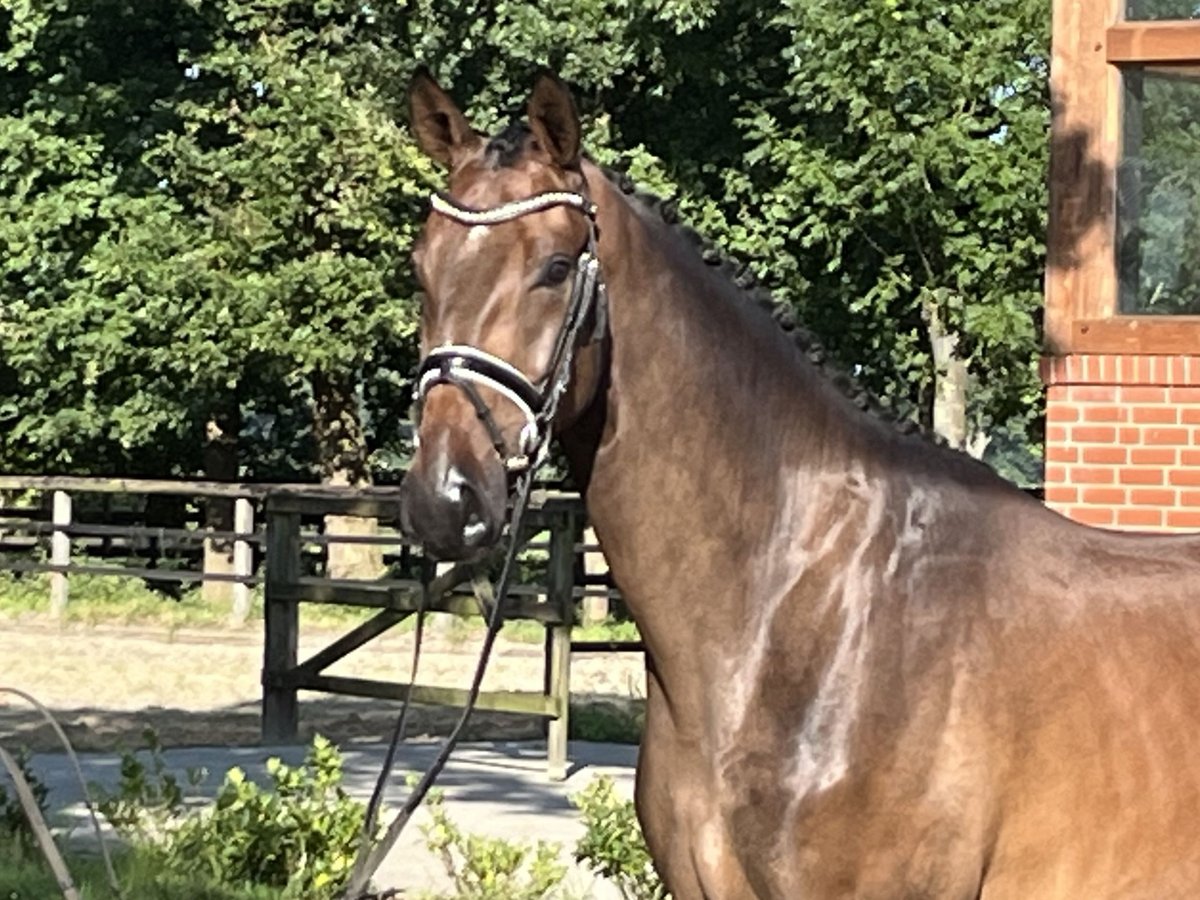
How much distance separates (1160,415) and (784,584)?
15.4 ft

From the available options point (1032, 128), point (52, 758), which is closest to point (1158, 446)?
point (52, 758)

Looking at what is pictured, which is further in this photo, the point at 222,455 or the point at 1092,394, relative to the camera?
the point at 222,455

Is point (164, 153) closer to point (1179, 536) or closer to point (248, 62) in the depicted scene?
point (248, 62)

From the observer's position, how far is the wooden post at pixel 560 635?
11547 millimetres

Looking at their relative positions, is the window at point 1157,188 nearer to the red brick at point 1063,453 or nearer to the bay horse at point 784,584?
the red brick at point 1063,453

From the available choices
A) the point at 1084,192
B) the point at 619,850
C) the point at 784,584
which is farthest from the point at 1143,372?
the point at 784,584

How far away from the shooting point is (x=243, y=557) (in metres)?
22.5

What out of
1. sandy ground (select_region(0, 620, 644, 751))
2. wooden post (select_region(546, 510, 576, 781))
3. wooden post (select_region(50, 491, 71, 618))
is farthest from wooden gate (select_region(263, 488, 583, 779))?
wooden post (select_region(50, 491, 71, 618))

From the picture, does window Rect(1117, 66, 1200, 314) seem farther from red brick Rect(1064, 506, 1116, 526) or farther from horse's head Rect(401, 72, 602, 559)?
horse's head Rect(401, 72, 602, 559)

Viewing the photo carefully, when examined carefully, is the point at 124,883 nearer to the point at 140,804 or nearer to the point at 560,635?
the point at 140,804

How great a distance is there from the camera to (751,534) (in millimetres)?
4258

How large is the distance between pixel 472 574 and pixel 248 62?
18314mm

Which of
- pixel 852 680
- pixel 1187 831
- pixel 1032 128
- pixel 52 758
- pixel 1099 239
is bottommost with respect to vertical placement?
pixel 52 758

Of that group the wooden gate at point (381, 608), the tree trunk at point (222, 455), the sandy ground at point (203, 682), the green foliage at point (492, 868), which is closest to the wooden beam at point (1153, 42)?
the wooden gate at point (381, 608)
